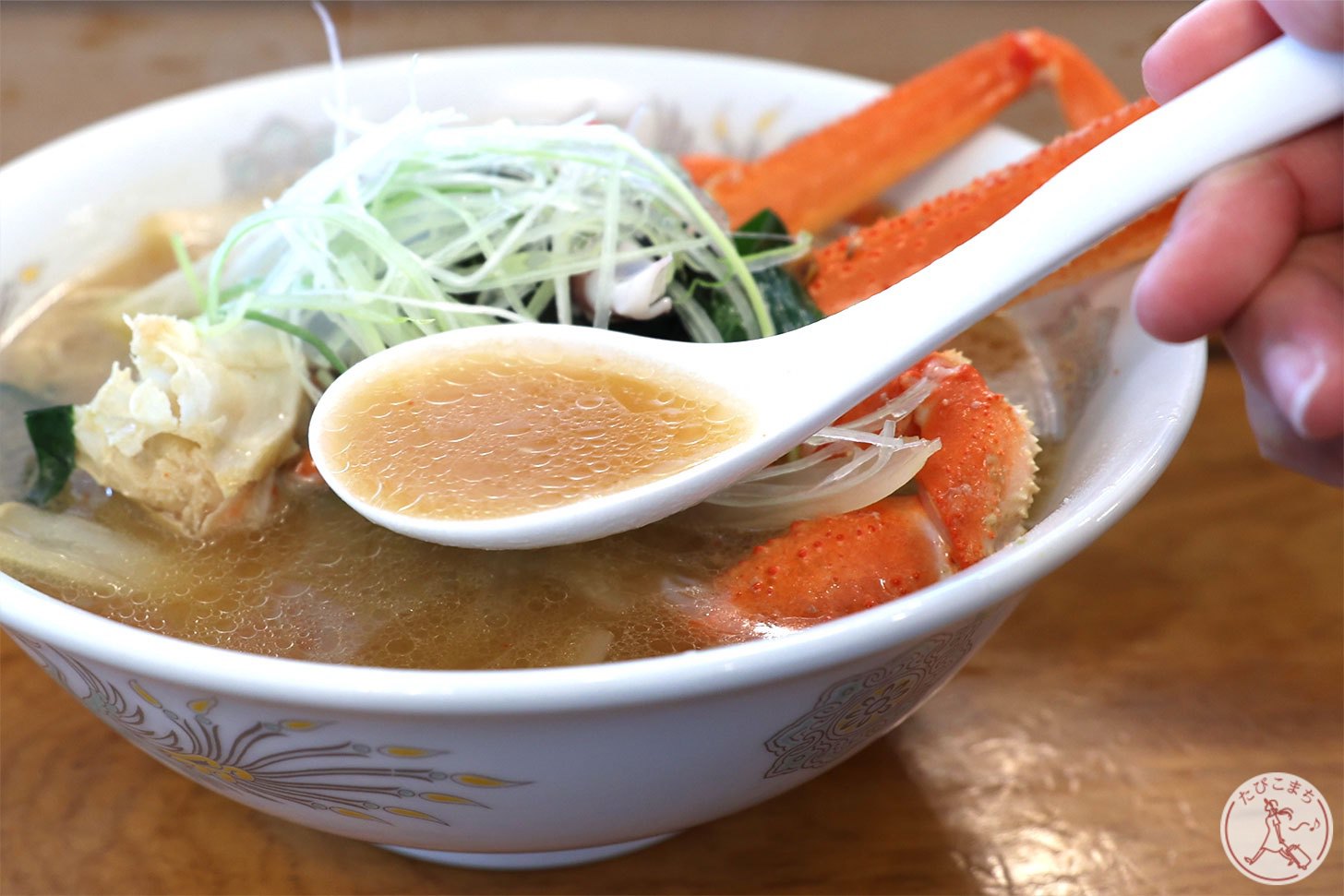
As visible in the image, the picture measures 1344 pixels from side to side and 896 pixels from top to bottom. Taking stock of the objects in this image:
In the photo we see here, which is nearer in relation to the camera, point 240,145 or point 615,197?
point 615,197

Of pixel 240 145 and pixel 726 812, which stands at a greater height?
pixel 240 145

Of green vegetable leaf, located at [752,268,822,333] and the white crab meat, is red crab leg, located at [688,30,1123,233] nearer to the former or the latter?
green vegetable leaf, located at [752,268,822,333]

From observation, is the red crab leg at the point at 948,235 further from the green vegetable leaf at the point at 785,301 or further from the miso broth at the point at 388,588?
the miso broth at the point at 388,588

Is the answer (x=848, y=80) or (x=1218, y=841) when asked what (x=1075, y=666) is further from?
(x=848, y=80)

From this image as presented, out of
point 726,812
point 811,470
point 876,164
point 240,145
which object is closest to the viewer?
point 726,812

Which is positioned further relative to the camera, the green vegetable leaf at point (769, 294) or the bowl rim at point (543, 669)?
the green vegetable leaf at point (769, 294)

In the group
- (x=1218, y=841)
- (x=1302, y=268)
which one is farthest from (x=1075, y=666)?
(x=1302, y=268)

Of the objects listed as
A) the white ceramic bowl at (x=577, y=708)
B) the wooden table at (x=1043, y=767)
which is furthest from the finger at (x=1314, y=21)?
the wooden table at (x=1043, y=767)

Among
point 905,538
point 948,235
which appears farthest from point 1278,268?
point 948,235
